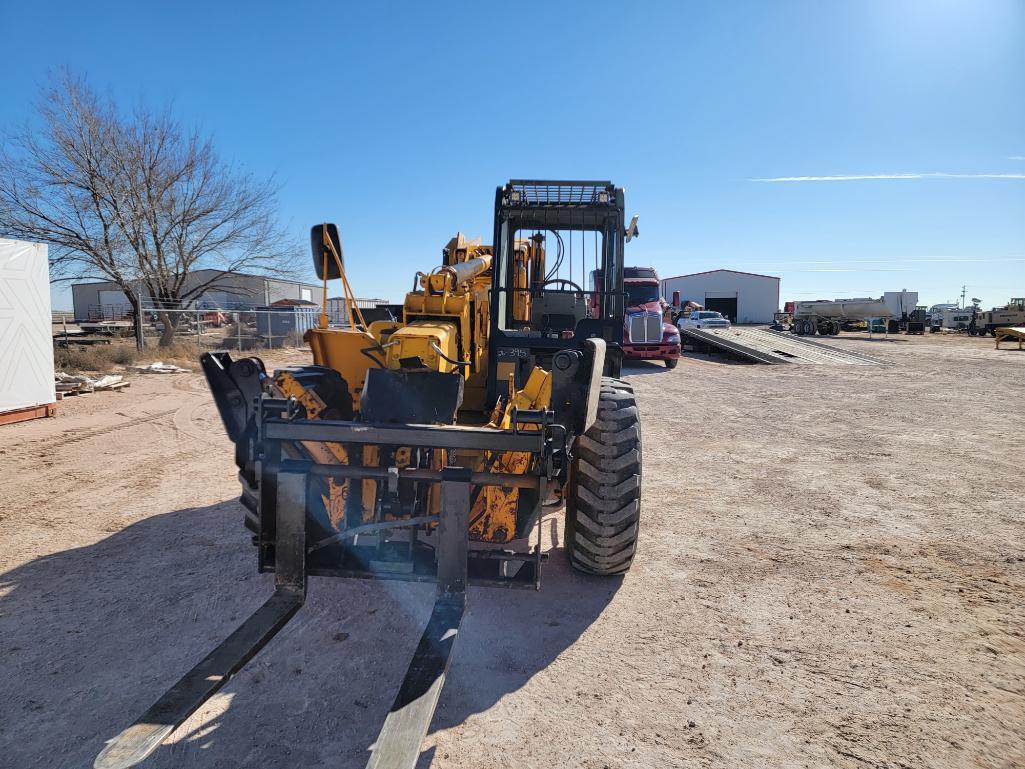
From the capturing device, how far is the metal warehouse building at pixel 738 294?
5744 cm

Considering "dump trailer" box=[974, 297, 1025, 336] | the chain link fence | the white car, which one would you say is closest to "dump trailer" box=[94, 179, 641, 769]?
the chain link fence

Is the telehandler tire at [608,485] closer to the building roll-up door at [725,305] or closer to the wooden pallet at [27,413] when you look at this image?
the wooden pallet at [27,413]

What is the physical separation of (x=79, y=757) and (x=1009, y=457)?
9989 mm

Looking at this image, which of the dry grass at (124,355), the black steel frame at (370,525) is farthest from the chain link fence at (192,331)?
the black steel frame at (370,525)

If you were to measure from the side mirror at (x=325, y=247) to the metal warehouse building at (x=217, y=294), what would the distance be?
640cm

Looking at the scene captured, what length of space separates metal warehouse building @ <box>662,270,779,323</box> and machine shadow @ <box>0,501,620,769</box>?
56.1 meters

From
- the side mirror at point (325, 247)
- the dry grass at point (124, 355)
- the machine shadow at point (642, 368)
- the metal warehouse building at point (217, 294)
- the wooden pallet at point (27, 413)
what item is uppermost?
the metal warehouse building at point (217, 294)

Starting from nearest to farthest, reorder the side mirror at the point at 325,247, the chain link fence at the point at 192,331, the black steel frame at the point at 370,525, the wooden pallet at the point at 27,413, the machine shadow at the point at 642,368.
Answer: the black steel frame at the point at 370,525, the side mirror at the point at 325,247, the wooden pallet at the point at 27,413, the machine shadow at the point at 642,368, the chain link fence at the point at 192,331

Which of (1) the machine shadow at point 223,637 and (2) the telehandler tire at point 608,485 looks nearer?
(1) the machine shadow at point 223,637

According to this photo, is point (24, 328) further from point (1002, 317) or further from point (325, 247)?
point (1002, 317)

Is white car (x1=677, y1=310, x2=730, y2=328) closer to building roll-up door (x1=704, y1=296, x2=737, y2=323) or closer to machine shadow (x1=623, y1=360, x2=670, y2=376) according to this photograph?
A: machine shadow (x1=623, y1=360, x2=670, y2=376)

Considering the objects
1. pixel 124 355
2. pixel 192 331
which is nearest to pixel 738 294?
pixel 192 331

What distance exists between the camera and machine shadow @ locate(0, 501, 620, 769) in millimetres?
2676

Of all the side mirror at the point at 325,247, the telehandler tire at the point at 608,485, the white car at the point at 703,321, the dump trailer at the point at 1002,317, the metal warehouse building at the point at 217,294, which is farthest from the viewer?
the dump trailer at the point at 1002,317
